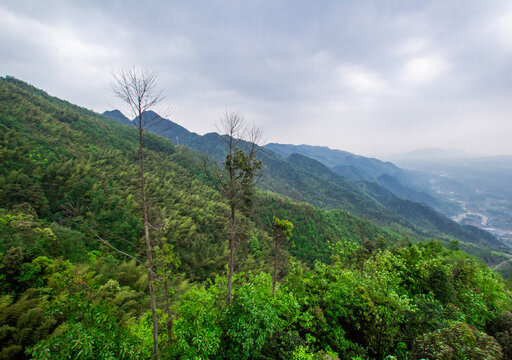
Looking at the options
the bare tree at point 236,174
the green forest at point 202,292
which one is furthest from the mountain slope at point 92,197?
the bare tree at point 236,174

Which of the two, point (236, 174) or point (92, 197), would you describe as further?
point (92, 197)

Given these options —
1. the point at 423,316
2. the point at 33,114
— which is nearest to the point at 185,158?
the point at 33,114

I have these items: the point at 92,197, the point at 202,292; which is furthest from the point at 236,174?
the point at 92,197

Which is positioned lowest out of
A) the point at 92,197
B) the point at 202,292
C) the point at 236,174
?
the point at 92,197

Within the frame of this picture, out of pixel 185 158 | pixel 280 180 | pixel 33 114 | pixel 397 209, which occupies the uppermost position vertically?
pixel 33 114

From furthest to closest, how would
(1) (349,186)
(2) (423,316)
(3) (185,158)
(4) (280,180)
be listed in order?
(1) (349,186)
(4) (280,180)
(3) (185,158)
(2) (423,316)

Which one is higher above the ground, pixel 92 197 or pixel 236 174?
pixel 236 174

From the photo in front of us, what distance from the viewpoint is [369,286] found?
883 cm

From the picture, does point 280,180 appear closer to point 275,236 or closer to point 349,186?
point 349,186

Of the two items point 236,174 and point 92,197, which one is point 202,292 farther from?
point 92,197

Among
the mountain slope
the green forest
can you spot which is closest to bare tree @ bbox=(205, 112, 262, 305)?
the green forest

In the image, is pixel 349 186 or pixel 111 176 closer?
pixel 111 176

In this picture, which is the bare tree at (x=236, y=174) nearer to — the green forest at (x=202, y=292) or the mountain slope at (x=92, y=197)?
the green forest at (x=202, y=292)

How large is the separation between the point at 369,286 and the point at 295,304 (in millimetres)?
4419
